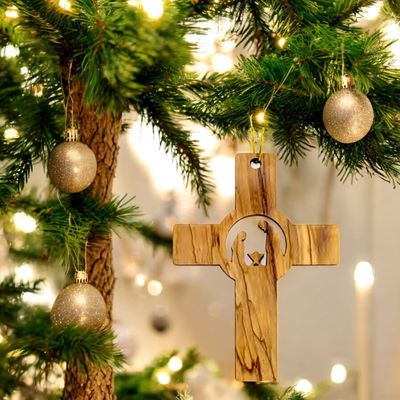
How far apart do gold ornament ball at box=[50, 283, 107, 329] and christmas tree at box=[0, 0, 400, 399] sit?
0.03 meters

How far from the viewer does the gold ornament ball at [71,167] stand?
612 millimetres

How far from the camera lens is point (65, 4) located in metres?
0.55

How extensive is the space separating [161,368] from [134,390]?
0.46 ft

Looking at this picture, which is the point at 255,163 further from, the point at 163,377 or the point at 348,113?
the point at 163,377

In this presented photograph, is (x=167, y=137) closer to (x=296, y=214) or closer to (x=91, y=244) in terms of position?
(x=91, y=244)

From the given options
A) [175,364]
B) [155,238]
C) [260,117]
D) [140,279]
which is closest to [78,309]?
[260,117]

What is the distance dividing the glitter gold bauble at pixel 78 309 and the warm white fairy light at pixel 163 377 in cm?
58

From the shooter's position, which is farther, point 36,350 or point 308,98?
point 308,98

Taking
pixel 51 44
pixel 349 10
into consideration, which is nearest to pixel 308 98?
pixel 349 10

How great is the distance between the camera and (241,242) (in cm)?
63

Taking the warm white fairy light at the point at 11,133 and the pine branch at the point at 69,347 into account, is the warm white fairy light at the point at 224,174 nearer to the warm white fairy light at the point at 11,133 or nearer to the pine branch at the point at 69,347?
the warm white fairy light at the point at 11,133

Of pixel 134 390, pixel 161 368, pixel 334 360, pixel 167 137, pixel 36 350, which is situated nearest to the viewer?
pixel 36 350

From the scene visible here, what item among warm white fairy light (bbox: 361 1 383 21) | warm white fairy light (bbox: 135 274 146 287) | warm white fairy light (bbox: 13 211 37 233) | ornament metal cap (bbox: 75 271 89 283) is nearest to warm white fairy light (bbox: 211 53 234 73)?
warm white fairy light (bbox: 135 274 146 287)

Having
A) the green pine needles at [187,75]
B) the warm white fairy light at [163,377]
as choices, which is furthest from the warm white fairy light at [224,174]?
the green pine needles at [187,75]
